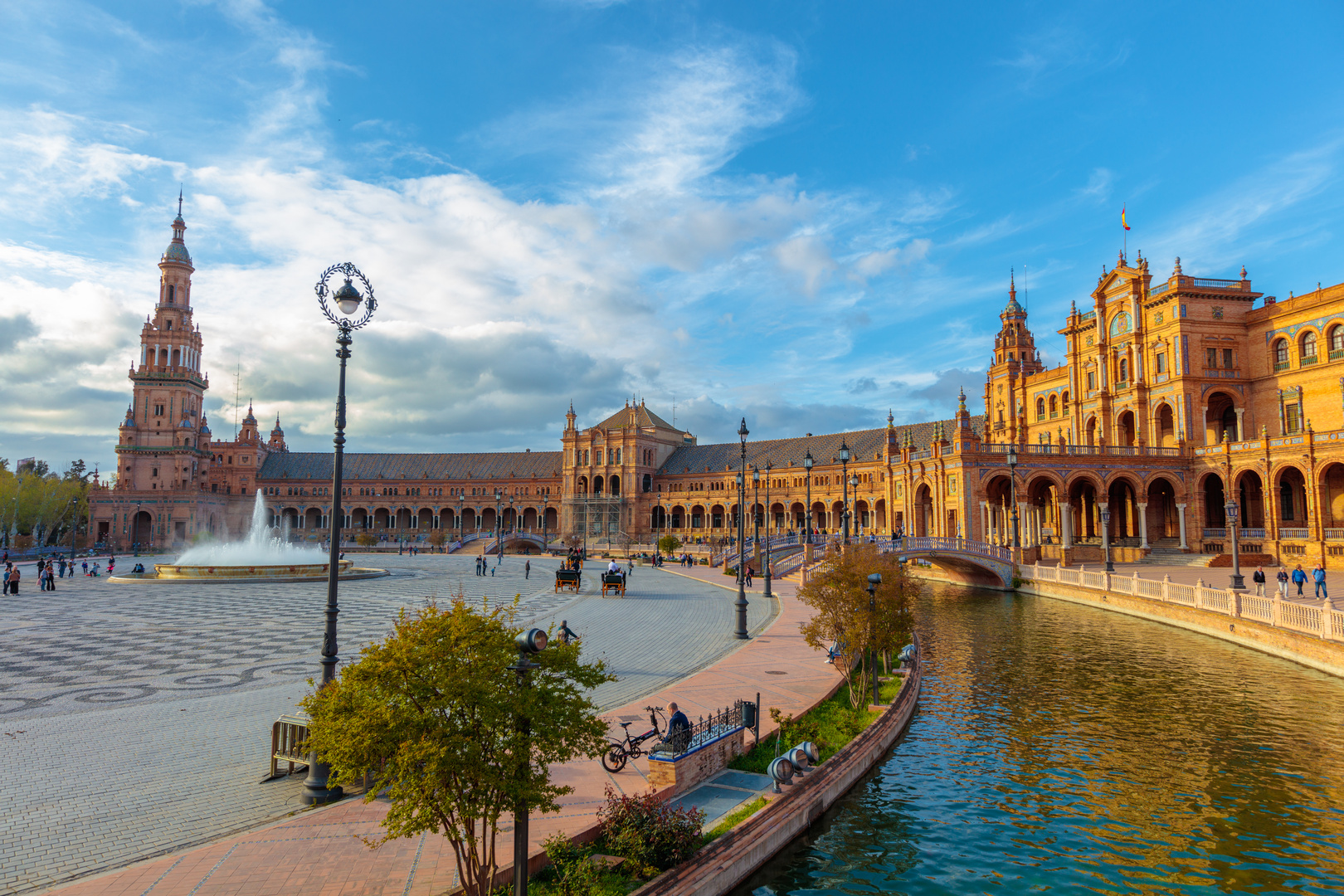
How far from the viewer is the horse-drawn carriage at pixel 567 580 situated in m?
40.0

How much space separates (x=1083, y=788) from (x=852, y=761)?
426 centimetres

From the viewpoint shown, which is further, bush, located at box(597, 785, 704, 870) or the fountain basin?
the fountain basin

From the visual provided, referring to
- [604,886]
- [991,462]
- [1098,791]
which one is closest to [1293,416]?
[991,462]

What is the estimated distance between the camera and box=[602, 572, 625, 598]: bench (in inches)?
1479

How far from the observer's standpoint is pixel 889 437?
75.4 meters

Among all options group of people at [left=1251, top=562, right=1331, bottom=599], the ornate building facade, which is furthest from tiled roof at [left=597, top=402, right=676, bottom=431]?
group of people at [left=1251, top=562, right=1331, bottom=599]

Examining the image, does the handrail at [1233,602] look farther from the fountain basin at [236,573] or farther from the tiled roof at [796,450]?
the tiled roof at [796,450]

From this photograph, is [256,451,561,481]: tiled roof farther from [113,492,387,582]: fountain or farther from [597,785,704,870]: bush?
[597,785,704,870]: bush

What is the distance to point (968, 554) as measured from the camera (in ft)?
153

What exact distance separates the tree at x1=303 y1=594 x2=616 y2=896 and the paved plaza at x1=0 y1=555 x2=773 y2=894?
14.8 ft

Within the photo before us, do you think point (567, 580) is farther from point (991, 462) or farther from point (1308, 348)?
point (1308, 348)

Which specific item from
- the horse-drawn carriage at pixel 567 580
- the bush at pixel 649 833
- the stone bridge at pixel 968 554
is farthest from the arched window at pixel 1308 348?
the bush at pixel 649 833

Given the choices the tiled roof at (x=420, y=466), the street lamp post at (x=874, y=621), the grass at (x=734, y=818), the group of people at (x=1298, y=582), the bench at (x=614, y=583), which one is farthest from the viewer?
the tiled roof at (x=420, y=466)

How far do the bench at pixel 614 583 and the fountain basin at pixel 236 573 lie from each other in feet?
57.3
